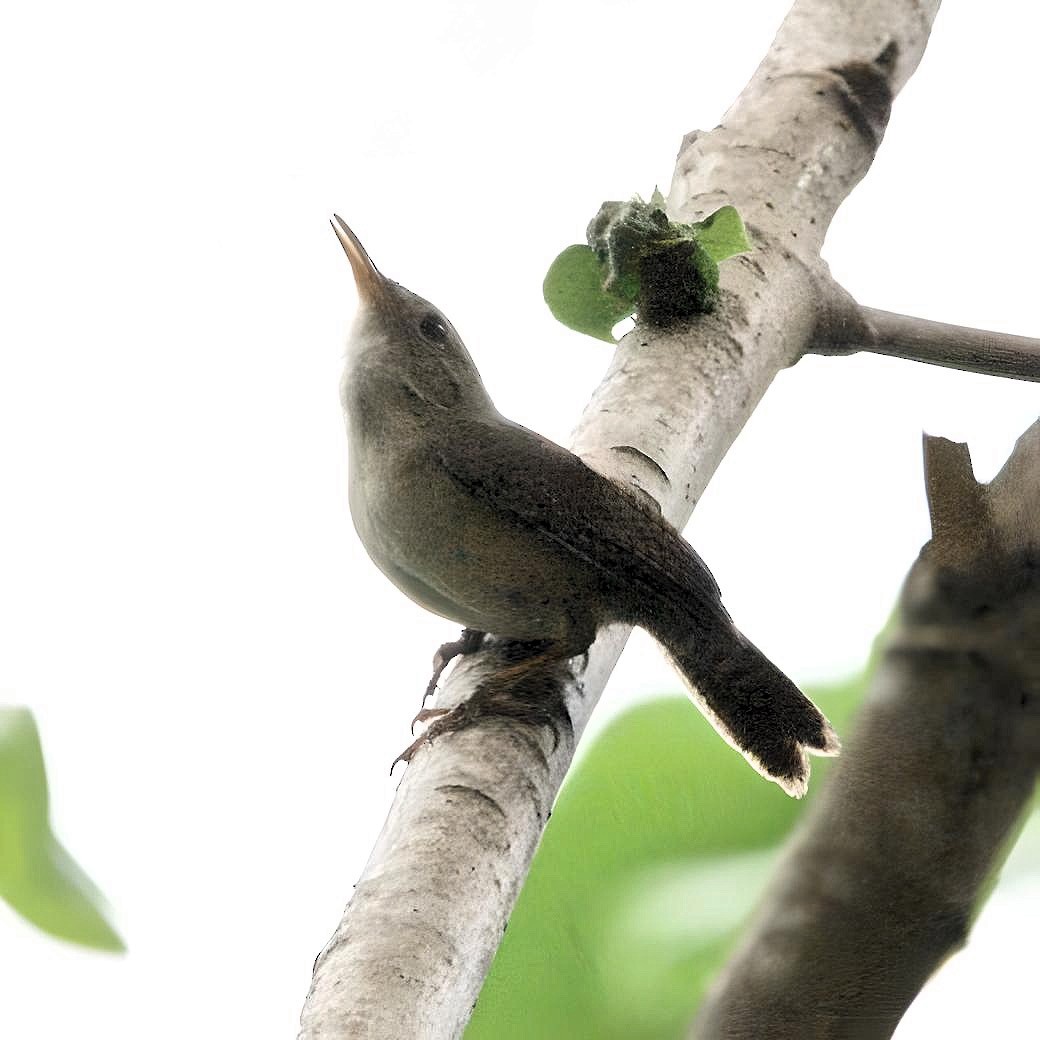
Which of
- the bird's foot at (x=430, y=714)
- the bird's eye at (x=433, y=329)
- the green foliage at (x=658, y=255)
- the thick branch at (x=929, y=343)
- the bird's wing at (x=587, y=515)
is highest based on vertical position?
the thick branch at (x=929, y=343)

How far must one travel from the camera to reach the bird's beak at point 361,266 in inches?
53.3

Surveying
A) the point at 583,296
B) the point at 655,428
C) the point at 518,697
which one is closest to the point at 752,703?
the point at 518,697

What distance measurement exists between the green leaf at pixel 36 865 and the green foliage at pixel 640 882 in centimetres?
43

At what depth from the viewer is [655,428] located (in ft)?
4.33

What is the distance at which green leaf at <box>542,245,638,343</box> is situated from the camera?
1.54 m

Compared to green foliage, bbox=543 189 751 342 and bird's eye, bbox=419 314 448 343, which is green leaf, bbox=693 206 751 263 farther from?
bird's eye, bbox=419 314 448 343

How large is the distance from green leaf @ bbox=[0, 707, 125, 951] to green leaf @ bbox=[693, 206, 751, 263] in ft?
3.01

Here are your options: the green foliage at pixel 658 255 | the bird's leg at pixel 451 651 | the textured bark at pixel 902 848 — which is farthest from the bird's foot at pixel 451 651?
the textured bark at pixel 902 848

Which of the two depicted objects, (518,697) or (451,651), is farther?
(451,651)

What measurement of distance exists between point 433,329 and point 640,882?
65 centimetres

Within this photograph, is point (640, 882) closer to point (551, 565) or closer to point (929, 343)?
point (551, 565)

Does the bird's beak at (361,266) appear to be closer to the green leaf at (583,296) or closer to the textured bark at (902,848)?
the green leaf at (583,296)

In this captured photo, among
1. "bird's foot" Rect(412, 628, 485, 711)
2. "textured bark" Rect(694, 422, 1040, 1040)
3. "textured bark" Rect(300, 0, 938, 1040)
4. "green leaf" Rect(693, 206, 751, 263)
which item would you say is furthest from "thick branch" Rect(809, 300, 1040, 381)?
"textured bark" Rect(694, 422, 1040, 1040)

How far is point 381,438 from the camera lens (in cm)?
123
